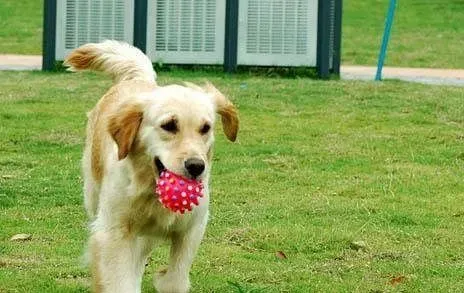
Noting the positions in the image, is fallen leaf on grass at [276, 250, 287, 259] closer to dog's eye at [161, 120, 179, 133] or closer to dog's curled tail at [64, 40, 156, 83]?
dog's curled tail at [64, 40, 156, 83]

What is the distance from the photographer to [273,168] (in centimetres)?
991

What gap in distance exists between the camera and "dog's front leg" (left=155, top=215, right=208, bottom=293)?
232 inches

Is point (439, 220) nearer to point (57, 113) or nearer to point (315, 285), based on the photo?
point (315, 285)

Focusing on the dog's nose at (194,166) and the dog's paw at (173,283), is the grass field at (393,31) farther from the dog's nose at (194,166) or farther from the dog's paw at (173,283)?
the dog's nose at (194,166)

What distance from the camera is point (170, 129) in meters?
5.50

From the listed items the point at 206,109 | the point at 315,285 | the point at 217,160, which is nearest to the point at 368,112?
the point at 217,160

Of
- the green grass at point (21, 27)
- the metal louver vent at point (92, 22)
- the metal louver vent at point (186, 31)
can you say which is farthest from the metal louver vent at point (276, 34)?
the green grass at point (21, 27)

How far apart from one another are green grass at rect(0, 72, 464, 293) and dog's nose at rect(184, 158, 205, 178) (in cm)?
66

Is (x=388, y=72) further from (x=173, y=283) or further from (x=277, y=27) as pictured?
(x=173, y=283)

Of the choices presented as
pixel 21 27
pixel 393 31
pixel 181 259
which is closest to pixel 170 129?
pixel 181 259

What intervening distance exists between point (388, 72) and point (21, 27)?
9.16 m

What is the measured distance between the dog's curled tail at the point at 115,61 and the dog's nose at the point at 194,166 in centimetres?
169

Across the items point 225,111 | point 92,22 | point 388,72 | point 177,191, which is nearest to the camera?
point 177,191

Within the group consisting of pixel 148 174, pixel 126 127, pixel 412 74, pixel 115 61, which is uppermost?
pixel 115 61
